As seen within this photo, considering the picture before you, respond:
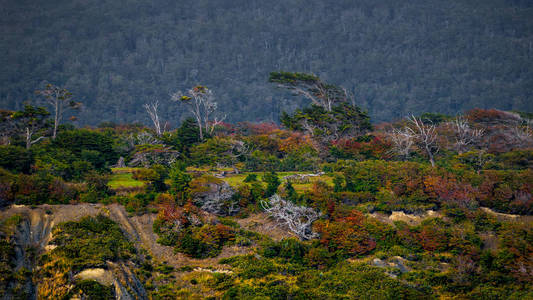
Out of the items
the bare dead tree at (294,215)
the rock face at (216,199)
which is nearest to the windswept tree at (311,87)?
the rock face at (216,199)

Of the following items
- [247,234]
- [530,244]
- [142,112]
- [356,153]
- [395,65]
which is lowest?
[142,112]

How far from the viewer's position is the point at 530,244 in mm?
17156

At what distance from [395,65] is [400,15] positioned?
1572 cm

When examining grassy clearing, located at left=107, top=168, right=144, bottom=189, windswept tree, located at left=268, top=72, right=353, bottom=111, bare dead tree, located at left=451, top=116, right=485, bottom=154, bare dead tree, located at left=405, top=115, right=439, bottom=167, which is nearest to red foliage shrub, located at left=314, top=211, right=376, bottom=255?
grassy clearing, located at left=107, top=168, right=144, bottom=189

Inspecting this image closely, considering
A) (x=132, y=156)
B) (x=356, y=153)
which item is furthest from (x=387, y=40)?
(x=132, y=156)

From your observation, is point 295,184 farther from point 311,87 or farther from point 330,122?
point 311,87

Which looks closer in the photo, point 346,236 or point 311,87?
point 346,236

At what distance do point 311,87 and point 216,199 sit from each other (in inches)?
975

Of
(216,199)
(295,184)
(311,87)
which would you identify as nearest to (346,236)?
(216,199)

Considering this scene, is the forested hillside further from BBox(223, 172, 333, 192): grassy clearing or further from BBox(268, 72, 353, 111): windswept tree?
BBox(223, 172, 333, 192): grassy clearing

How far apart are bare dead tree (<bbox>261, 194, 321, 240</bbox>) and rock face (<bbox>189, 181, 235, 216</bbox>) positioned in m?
1.89

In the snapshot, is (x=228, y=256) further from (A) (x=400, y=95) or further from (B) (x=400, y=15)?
(B) (x=400, y=15)

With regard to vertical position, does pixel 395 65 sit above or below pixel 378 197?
below

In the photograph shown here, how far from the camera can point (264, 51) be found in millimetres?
104375
